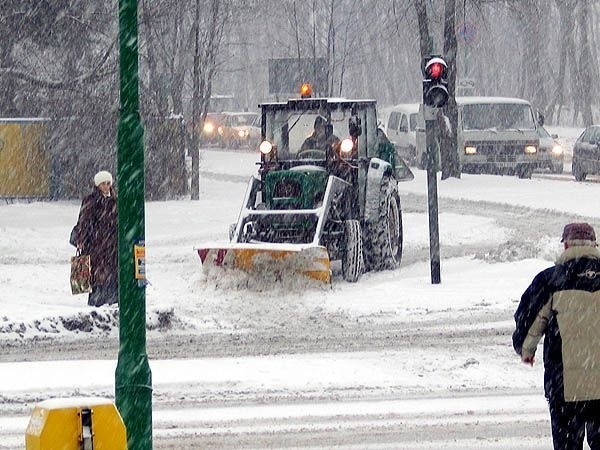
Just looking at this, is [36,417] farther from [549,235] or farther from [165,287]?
[549,235]

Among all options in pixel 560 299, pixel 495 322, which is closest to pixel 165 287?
pixel 495 322

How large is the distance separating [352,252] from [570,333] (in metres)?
9.98

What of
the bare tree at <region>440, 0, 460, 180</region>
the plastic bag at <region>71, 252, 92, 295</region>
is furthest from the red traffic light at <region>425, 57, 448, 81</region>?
the bare tree at <region>440, 0, 460, 180</region>

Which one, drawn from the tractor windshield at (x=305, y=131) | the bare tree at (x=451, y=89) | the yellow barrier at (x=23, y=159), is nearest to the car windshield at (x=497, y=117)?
the bare tree at (x=451, y=89)

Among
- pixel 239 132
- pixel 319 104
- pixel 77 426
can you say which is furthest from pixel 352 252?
pixel 239 132

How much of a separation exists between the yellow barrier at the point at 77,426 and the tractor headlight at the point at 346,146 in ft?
40.4

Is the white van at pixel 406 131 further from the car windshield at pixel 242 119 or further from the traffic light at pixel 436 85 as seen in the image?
the traffic light at pixel 436 85

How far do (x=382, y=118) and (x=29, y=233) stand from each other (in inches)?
1964

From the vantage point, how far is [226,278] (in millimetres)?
16234

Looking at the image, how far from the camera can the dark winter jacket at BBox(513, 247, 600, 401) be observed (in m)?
6.92

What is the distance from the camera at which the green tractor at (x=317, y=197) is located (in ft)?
53.0

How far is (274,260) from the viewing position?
16.0 m

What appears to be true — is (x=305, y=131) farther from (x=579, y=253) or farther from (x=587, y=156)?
(x=587, y=156)

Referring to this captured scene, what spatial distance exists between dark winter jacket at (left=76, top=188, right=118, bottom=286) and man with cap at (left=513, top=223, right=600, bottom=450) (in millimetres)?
8489
